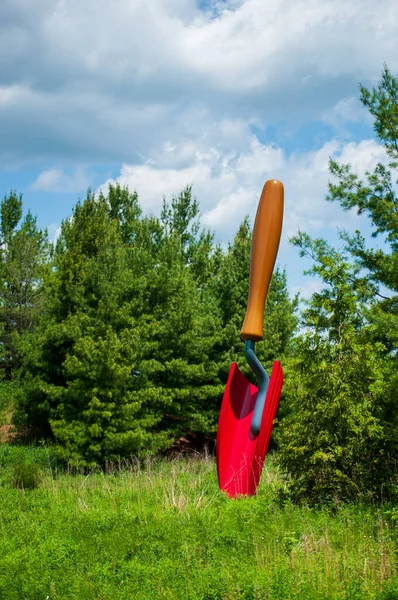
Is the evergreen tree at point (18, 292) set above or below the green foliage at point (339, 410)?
above

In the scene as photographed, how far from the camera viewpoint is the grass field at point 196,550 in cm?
432

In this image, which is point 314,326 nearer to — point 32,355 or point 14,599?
point 14,599

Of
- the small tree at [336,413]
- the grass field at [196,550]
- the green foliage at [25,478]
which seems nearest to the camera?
the grass field at [196,550]

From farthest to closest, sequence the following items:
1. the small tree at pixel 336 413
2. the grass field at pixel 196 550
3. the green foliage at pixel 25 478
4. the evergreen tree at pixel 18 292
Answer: the evergreen tree at pixel 18 292 → the green foliage at pixel 25 478 → the small tree at pixel 336 413 → the grass field at pixel 196 550

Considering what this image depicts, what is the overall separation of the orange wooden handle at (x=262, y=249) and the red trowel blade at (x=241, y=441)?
1.98 ft

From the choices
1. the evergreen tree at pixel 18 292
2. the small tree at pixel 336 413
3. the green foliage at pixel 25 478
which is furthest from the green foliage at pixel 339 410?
the evergreen tree at pixel 18 292

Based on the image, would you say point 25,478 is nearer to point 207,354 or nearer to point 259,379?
point 259,379

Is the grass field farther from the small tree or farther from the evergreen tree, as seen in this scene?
the evergreen tree

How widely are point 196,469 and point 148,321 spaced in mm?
4124

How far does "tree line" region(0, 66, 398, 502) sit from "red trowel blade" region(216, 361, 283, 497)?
0.42m

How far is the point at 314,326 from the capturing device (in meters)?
7.24

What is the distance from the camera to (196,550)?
17.5 feet

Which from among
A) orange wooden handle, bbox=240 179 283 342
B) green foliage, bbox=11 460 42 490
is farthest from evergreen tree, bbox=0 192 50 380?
orange wooden handle, bbox=240 179 283 342

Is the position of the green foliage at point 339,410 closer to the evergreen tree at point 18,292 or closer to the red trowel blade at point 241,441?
the red trowel blade at point 241,441
